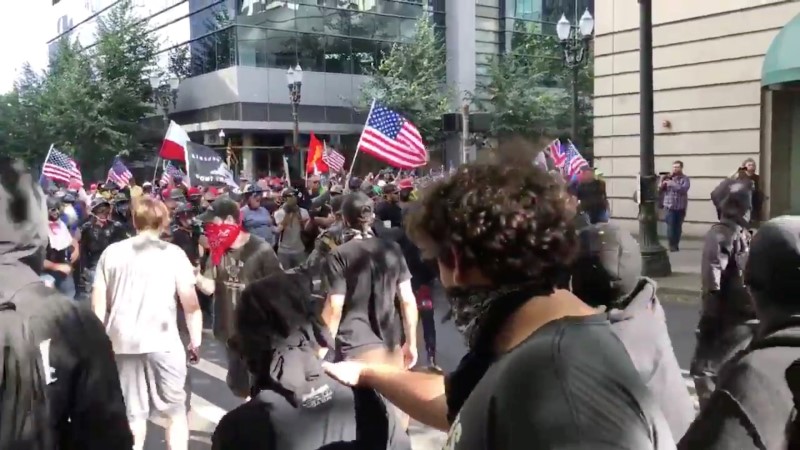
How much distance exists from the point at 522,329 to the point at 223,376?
22.5 feet

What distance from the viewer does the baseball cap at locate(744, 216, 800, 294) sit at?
7.14 feet

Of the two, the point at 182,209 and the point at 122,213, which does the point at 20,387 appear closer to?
the point at 182,209

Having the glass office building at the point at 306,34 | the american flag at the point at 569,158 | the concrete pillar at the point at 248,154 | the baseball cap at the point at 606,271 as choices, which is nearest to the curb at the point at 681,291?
the american flag at the point at 569,158

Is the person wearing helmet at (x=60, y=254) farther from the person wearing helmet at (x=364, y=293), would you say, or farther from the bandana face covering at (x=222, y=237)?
the person wearing helmet at (x=364, y=293)

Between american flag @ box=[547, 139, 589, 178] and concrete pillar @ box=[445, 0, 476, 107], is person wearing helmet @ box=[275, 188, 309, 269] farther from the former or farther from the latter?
concrete pillar @ box=[445, 0, 476, 107]

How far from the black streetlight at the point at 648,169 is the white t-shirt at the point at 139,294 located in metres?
9.12

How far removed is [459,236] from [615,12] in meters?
19.2

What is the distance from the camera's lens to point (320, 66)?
4022 centimetres

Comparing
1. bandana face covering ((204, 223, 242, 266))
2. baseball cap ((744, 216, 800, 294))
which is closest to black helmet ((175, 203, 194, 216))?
bandana face covering ((204, 223, 242, 266))

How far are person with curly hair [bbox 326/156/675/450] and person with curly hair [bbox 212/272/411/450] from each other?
28.0 inches

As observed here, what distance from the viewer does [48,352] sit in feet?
7.78

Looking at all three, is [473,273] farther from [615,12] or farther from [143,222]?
[615,12]

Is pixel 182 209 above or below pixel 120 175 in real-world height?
below

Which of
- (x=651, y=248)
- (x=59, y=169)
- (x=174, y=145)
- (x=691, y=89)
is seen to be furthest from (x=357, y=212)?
(x=691, y=89)
